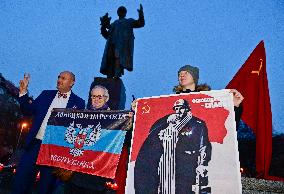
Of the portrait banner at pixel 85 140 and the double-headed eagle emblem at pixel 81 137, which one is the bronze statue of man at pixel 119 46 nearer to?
the portrait banner at pixel 85 140

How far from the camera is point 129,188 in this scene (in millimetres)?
3434

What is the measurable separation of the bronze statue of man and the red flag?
144 inches

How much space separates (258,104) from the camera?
456 centimetres

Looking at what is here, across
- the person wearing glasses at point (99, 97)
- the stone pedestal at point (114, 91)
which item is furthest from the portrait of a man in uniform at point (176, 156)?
the stone pedestal at point (114, 91)

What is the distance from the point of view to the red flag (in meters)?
4.34

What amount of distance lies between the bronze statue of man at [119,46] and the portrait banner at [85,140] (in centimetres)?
348

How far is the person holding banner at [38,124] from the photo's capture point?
14.2 feet

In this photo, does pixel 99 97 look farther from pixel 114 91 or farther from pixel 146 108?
pixel 114 91

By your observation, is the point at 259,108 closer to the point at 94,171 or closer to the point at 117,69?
the point at 94,171

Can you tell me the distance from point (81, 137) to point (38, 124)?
2.59 feet

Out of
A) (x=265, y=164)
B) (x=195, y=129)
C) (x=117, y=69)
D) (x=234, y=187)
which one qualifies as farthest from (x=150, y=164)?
(x=117, y=69)

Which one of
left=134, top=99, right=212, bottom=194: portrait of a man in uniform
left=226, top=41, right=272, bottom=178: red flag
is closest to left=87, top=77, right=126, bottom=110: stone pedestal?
left=226, top=41, right=272, bottom=178: red flag

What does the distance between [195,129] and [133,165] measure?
806mm

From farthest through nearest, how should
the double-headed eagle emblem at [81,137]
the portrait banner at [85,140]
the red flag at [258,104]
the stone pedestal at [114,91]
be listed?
1. the stone pedestal at [114,91]
2. the red flag at [258,104]
3. the double-headed eagle emblem at [81,137]
4. the portrait banner at [85,140]
